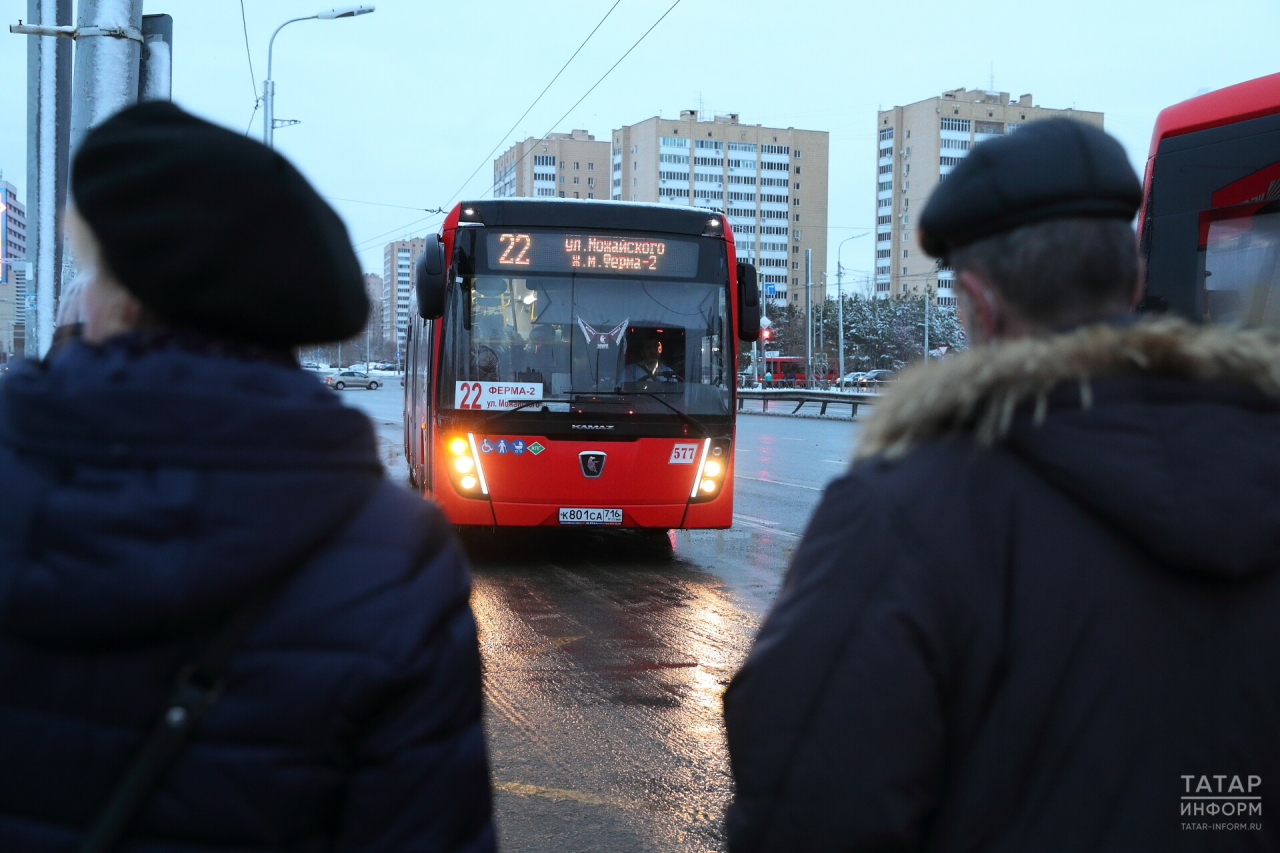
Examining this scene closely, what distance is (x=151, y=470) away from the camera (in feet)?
4.17

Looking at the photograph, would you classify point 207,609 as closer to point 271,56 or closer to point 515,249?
point 515,249

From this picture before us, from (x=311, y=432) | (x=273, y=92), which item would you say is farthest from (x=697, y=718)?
(x=273, y=92)

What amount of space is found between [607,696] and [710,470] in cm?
378

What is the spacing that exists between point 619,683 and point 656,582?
9.86 feet

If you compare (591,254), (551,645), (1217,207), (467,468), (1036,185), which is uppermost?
(1217,207)

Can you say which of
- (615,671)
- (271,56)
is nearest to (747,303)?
(615,671)

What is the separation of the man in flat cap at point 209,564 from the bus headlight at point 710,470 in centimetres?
768

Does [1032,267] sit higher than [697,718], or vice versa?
[1032,267]

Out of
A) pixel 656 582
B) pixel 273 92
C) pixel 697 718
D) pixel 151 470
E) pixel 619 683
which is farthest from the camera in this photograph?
pixel 273 92

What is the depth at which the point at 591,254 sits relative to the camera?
30.1 feet

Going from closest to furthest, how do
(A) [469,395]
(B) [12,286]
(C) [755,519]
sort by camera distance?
(A) [469,395], (C) [755,519], (B) [12,286]

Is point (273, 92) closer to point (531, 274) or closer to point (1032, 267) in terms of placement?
point (531, 274)

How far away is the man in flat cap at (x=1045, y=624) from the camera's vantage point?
4.37ft

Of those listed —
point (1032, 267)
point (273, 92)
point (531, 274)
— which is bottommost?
point (1032, 267)
